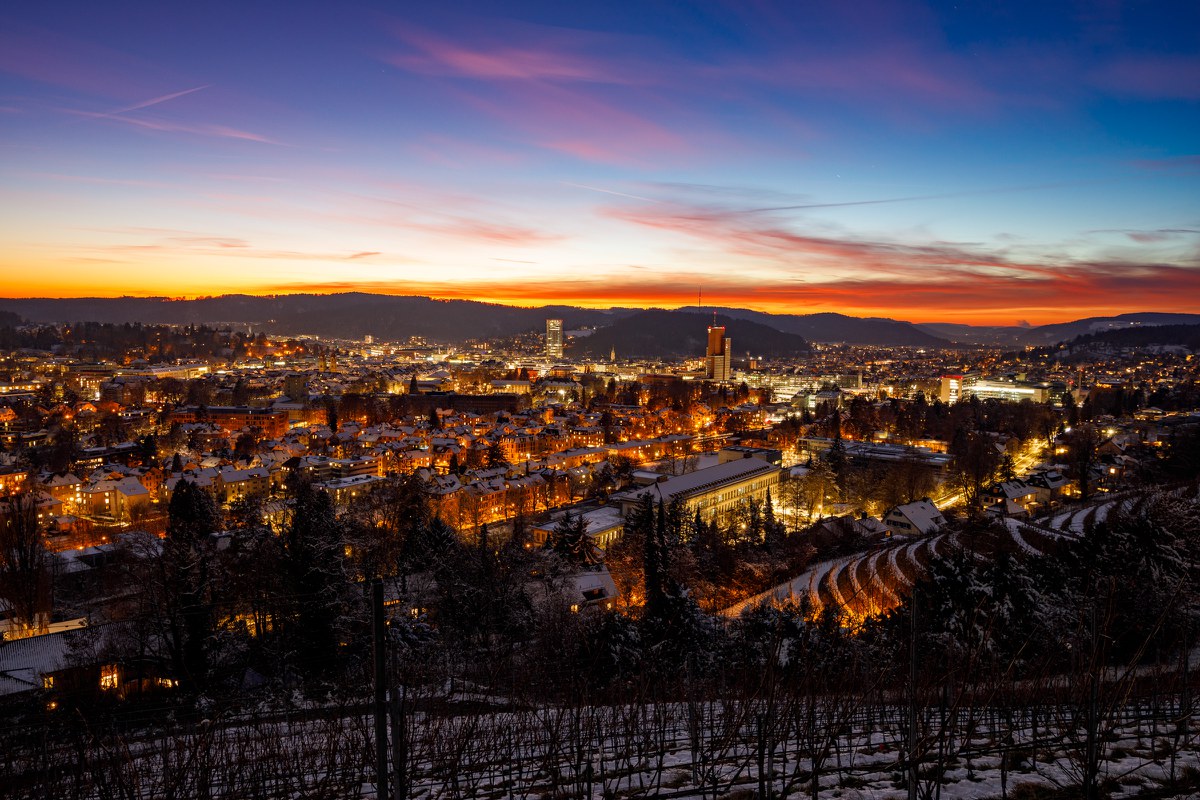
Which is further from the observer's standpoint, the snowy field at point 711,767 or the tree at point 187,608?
the tree at point 187,608

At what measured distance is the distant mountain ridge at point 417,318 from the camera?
121188 mm

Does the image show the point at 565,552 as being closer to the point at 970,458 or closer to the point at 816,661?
the point at 816,661

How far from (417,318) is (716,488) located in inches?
5004

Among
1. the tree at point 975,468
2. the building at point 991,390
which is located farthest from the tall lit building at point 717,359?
the tree at point 975,468

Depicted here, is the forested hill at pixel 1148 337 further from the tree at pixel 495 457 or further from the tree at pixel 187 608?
the tree at pixel 187 608

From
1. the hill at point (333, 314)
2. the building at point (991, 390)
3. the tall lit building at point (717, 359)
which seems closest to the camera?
the building at point (991, 390)

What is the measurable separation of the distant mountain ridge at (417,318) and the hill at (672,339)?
337 inches

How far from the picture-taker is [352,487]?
19.1 meters

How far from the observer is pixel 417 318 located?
139500 mm

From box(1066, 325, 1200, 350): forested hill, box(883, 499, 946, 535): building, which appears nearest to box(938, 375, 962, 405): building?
box(883, 499, 946, 535): building

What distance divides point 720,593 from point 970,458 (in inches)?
526

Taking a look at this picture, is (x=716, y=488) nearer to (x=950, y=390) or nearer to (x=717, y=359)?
(x=950, y=390)

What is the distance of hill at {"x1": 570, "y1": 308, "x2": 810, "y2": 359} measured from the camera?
101375mm

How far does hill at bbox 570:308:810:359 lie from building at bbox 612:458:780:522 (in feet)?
246
